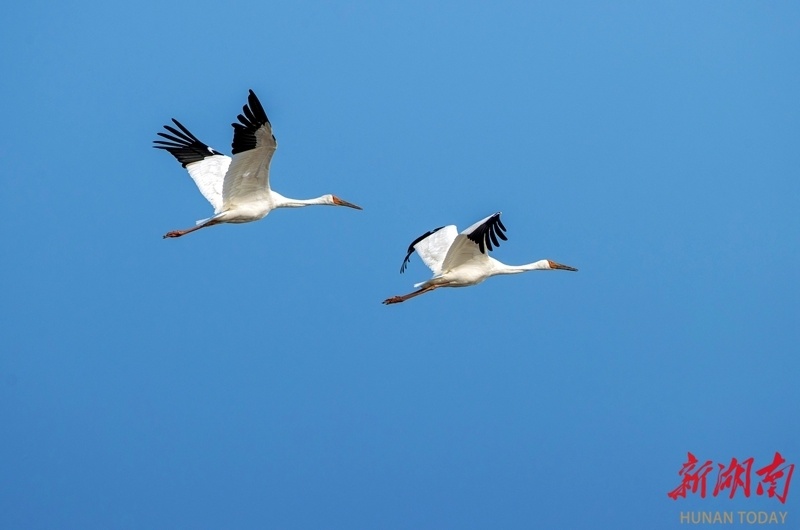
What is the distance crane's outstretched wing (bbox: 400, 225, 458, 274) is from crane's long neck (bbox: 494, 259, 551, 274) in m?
0.89

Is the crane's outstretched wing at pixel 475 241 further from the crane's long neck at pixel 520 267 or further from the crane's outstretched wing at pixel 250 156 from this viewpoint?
the crane's outstretched wing at pixel 250 156

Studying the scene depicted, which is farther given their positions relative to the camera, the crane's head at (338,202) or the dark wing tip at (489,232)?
the crane's head at (338,202)

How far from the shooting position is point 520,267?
2053 cm

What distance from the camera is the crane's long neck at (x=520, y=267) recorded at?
65.4ft

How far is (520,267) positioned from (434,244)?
4.14 ft

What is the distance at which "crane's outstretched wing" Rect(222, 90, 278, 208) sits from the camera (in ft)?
60.1

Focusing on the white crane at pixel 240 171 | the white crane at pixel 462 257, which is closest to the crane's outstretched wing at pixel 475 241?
the white crane at pixel 462 257

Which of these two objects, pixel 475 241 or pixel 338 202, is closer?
pixel 475 241

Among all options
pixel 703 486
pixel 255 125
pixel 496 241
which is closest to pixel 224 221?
pixel 255 125

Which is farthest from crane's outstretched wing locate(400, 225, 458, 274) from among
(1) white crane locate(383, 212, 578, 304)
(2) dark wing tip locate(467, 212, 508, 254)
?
(2) dark wing tip locate(467, 212, 508, 254)

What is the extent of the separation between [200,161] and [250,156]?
3.37 m

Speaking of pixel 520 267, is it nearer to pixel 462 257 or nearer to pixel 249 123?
pixel 462 257

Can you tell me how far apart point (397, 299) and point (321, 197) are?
2.28m

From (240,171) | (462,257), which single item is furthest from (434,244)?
(240,171)
